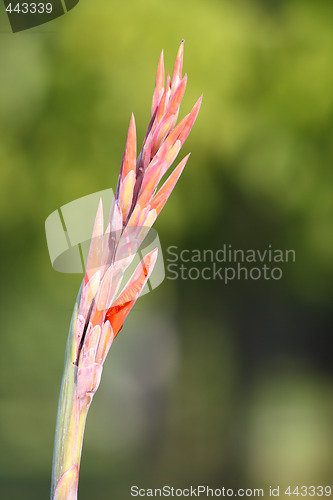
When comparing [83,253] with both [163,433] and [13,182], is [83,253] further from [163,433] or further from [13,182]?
[163,433]

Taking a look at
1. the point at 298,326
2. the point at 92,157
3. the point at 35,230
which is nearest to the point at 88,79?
the point at 92,157

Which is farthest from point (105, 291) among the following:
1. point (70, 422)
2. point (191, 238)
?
point (191, 238)

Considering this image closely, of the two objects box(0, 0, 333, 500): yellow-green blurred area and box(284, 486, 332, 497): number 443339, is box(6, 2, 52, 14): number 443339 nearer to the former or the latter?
box(0, 0, 333, 500): yellow-green blurred area

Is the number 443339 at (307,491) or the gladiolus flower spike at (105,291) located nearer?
the gladiolus flower spike at (105,291)

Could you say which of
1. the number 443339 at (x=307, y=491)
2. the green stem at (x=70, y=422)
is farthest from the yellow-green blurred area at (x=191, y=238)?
the green stem at (x=70, y=422)

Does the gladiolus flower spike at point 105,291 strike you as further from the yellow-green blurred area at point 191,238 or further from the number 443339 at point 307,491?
the number 443339 at point 307,491

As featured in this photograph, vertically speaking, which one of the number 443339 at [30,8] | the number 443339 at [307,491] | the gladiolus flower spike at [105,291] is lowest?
the number 443339 at [307,491]

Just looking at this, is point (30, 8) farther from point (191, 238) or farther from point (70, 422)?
point (70, 422)
